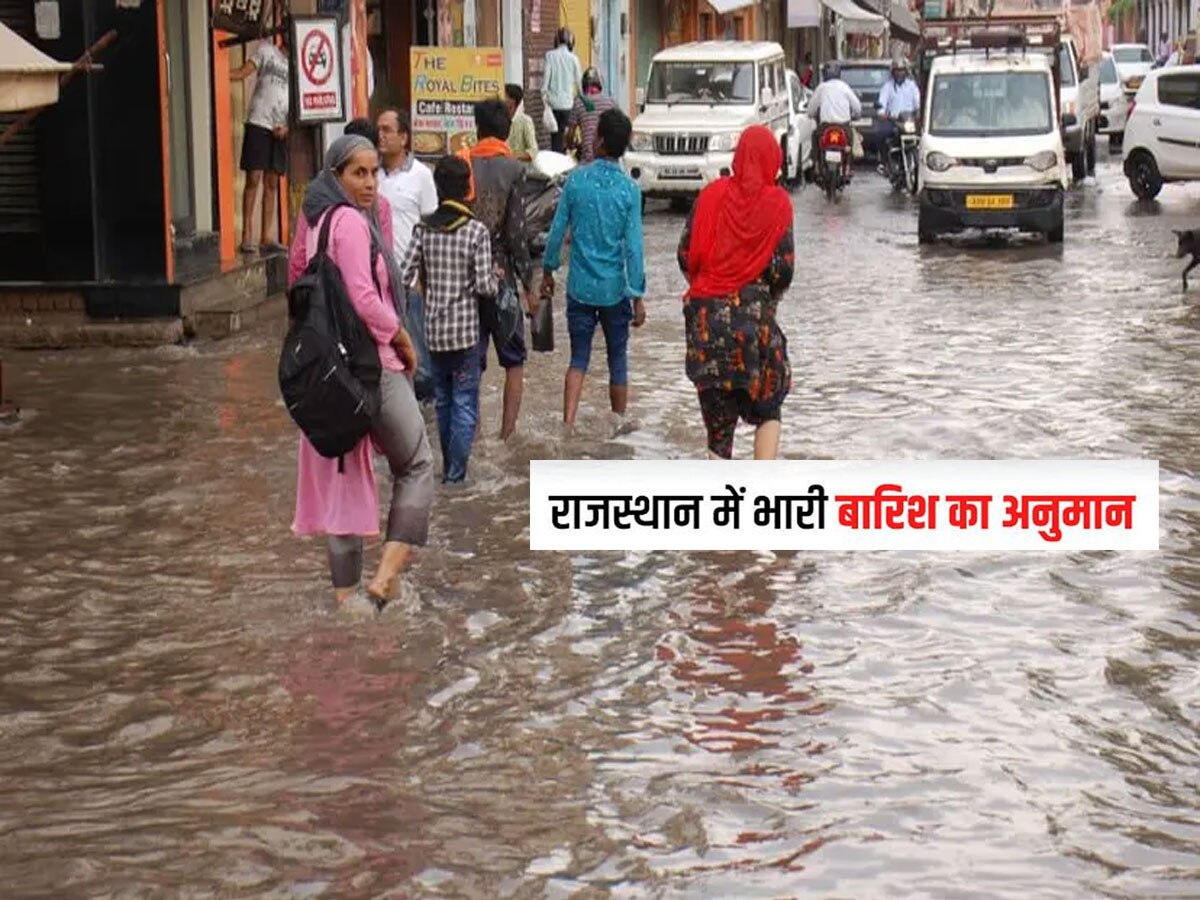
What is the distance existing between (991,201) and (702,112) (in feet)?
23.4

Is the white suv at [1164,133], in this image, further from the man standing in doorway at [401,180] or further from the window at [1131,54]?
the window at [1131,54]

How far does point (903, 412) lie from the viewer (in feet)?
45.0

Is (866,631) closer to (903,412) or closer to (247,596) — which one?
(247,596)

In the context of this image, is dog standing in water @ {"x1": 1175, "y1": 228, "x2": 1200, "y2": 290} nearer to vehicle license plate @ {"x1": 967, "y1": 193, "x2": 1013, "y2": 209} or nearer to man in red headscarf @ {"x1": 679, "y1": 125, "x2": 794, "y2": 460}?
vehicle license plate @ {"x1": 967, "y1": 193, "x2": 1013, "y2": 209}

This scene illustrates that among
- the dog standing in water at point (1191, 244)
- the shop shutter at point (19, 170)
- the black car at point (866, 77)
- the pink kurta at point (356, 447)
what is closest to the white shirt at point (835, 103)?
the black car at point (866, 77)

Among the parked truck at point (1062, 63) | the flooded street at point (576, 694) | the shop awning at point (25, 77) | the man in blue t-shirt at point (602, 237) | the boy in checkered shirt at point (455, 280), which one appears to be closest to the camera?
the flooded street at point (576, 694)

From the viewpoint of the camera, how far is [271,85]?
1992 centimetres

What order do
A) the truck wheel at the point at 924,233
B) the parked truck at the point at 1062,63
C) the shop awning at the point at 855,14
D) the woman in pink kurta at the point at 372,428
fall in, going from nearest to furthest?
the woman in pink kurta at the point at 372,428 < the truck wheel at the point at 924,233 < the parked truck at the point at 1062,63 < the shop awning at the point at 855,14

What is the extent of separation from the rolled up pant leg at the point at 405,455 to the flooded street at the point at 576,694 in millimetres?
345

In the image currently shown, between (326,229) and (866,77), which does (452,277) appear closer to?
(326,229)

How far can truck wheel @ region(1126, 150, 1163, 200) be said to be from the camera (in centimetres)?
3134

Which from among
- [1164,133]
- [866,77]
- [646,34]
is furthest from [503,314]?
[646,34]

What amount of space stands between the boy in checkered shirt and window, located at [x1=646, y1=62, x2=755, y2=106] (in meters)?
21.2

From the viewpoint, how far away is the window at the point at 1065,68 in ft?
115
